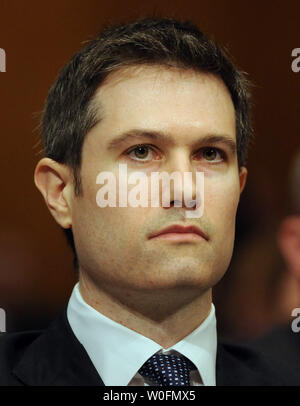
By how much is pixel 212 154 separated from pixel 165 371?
386 millimetres

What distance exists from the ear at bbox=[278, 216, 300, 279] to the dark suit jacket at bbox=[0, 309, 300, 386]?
25cm

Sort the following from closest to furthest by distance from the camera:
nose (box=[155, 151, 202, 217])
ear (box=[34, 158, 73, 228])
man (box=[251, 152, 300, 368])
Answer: nose (box=[155, 151, 202, 217]), ear (box=[34, 158, 73, 228]), man (box=[251, 152, 300, 368])

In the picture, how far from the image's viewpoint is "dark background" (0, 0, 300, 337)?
1.44 meters

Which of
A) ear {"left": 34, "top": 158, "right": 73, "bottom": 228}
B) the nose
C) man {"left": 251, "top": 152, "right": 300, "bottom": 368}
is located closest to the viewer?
the nose

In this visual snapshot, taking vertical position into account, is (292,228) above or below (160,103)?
below

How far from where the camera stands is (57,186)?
4.21ft

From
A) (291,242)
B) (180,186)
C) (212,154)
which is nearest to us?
(180,186)

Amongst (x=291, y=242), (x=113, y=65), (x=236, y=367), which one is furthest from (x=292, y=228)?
(x=113, y=65)

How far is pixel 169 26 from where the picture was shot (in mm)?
1282

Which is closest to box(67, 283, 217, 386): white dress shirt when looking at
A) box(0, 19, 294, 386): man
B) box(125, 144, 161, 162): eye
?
box(0, 19, 294, 386): man

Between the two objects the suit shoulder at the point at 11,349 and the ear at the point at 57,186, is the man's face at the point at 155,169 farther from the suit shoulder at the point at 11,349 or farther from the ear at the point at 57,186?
the suit shoulder at the point at 11,349

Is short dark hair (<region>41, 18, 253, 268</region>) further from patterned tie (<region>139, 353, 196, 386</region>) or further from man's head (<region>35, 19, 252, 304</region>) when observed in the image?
patterned tie (<region>139, 353, 196, 386</region>)

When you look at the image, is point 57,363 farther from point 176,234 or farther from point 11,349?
point 176,234
